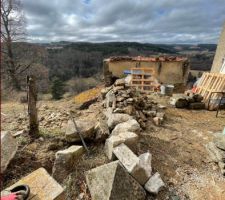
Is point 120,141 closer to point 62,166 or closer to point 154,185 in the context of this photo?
point 154,185

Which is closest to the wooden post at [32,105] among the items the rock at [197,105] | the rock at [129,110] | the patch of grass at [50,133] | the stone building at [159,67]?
the patch of grass at [50,133]

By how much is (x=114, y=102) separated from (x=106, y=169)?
10.9 ft

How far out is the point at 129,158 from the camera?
10.7 feet

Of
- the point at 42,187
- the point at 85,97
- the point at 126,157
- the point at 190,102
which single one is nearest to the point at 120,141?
the point at 126,157

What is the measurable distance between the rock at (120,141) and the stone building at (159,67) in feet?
36.7

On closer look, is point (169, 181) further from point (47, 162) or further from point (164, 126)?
point (164, 126)

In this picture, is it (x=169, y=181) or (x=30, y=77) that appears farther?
(x=30, y=77)

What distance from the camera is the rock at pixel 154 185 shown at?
319 centimetres

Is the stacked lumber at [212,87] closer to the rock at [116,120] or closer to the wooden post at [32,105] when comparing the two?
the rock at [116,120]

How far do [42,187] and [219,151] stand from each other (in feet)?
11.5

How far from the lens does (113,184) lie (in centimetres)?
281

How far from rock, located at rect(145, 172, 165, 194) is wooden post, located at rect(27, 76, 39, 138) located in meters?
2.36

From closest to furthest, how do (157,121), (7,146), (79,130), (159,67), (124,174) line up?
(7,146) → (124,174) → (79,130) → (157,121) → (159,67)

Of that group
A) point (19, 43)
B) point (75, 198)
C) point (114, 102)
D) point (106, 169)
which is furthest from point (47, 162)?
point (19, 43)
